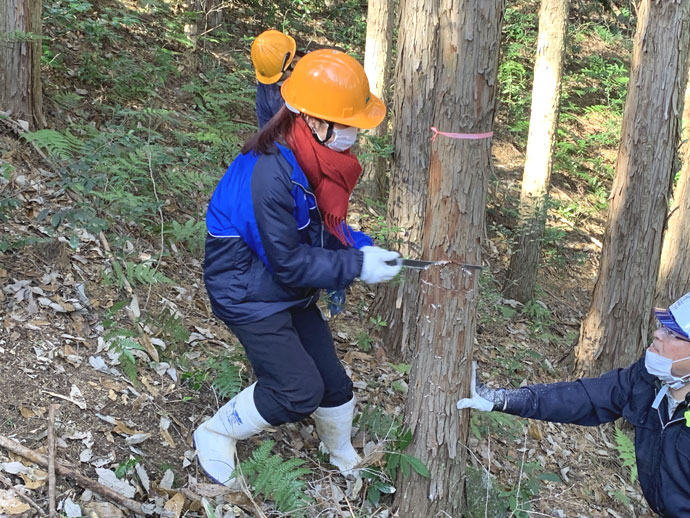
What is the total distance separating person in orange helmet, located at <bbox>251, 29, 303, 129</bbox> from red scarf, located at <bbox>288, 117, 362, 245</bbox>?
1.54 m

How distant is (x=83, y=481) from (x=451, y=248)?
208 centimetres

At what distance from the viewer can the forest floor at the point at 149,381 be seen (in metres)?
3.29

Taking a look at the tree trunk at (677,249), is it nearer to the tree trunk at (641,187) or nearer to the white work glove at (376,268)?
the tree trunk at (641,187)

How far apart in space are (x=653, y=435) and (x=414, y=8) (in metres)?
3.60

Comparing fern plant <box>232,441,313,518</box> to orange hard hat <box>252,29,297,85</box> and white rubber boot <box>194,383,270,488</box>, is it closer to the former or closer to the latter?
white rubber boot <box>194,383,270,488</box>

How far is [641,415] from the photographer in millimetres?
3225

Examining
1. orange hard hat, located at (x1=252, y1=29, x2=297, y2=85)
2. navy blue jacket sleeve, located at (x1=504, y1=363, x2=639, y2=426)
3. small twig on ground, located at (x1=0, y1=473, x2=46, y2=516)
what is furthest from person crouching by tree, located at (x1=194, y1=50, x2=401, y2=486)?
orange hard hat, located at (x1=252, y1=29, x2=297, y2=85)

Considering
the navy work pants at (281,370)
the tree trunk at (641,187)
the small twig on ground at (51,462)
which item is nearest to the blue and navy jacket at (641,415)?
the navy work pants at (281,370)

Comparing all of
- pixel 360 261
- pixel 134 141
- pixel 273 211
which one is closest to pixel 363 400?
pixel 360 261

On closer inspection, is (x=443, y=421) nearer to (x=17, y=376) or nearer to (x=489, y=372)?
(x=17, y=376)

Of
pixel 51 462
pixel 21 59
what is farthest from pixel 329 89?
pixel 21 59

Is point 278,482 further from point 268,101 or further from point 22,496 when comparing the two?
point 268,101

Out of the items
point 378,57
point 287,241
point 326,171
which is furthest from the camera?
point 378,57

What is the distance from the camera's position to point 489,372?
6047mm
